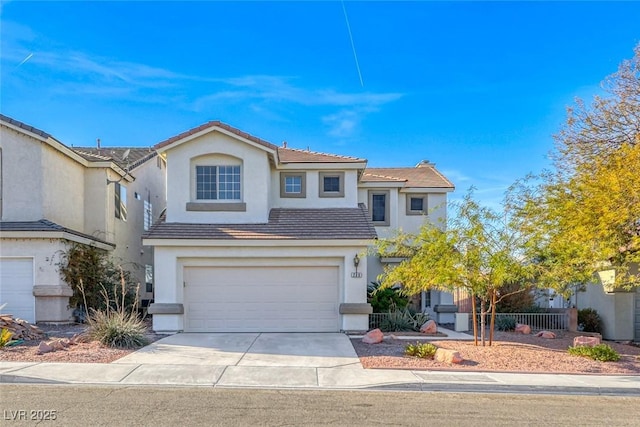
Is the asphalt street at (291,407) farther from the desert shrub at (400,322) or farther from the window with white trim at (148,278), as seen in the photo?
the window with white trim at (148,278)

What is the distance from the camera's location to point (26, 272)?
1543cm

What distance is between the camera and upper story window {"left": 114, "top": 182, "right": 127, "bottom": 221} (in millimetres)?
19703

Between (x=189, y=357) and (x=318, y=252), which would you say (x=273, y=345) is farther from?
(x=318, y=252)

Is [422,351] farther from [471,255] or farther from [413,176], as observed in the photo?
[413,176]

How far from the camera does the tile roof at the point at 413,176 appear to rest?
20.0 m

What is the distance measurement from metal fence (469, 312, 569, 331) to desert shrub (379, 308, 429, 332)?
2.95 metres

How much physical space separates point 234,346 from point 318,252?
412 cm

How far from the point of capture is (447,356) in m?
10.4

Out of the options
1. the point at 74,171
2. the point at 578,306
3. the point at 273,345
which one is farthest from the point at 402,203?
the point at 74,171

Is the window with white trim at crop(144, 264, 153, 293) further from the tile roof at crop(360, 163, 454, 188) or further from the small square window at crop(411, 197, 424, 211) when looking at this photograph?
the small square window at crop(411, 197, 424, 211)

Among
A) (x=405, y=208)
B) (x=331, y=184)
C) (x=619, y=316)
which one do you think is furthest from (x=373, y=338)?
(x=619, y=316)

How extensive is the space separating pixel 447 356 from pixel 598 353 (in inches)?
150

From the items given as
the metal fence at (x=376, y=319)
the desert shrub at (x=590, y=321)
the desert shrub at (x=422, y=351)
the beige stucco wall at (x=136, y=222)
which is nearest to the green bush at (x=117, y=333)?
the desert shrub at (x=422, y=351)

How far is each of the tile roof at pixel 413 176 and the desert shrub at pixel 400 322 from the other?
21.4ft
